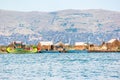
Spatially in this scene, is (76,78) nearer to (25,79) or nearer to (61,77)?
(61,77)

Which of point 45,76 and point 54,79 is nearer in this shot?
point 54,79

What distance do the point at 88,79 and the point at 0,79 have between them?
1097 cm

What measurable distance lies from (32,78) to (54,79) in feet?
10.3

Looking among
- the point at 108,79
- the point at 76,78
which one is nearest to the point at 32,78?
the point at 76,78

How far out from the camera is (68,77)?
60.0 m

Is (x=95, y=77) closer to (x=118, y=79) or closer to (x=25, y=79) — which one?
(x=118, y=79)

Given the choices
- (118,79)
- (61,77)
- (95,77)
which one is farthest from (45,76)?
(118,79)

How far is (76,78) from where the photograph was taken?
5841 cm

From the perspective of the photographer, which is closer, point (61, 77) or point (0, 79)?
point (0, 79)

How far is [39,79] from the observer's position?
187ft

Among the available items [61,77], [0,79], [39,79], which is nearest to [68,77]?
[61,77]

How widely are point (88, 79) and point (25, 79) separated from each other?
7920 mm

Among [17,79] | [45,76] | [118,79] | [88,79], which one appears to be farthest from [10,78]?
[118,79]

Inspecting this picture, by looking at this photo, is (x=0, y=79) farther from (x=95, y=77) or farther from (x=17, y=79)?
(x=95, y=77)
